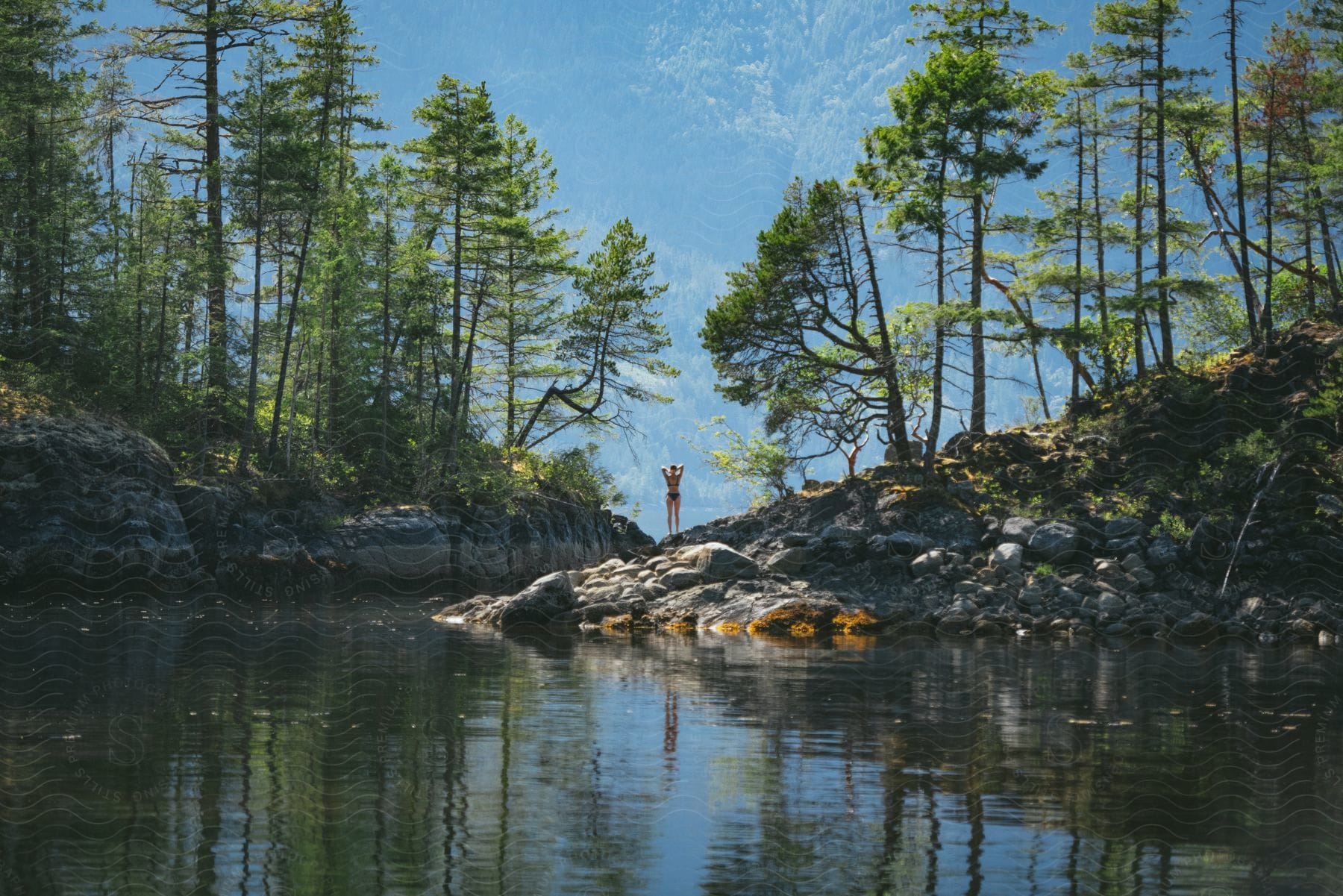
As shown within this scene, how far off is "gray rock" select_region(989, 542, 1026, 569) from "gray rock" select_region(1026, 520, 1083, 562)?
1.04 ft

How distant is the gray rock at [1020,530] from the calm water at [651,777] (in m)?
7.05

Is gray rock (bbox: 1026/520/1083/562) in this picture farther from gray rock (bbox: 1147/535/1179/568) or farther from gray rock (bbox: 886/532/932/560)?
gray rock (bbox: 886/532/932/560)

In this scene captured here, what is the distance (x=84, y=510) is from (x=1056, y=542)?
58.0 feet

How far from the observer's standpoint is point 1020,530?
20.9 m

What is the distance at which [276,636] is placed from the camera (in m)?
15.7

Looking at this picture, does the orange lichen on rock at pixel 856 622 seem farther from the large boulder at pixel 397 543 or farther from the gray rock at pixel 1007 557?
the large boulder at pixel 397 543

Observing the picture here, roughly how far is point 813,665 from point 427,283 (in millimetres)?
19378

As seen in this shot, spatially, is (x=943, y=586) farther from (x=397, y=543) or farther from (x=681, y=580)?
(x=397, y=543)

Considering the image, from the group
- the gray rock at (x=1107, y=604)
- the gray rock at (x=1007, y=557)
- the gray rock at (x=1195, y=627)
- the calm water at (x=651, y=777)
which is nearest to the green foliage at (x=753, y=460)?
the gray rock at (x=1007, y=557)

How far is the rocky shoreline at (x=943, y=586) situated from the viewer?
18.5 meters

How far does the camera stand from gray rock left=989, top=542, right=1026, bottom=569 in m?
20.0

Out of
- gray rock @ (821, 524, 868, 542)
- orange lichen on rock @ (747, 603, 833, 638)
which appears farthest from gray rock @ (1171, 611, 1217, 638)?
gray rock @ (821, 524, 868, 542)

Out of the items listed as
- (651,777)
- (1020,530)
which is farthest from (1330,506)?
(651,777)

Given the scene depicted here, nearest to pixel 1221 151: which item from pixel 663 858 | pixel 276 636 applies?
pixel 276 636
